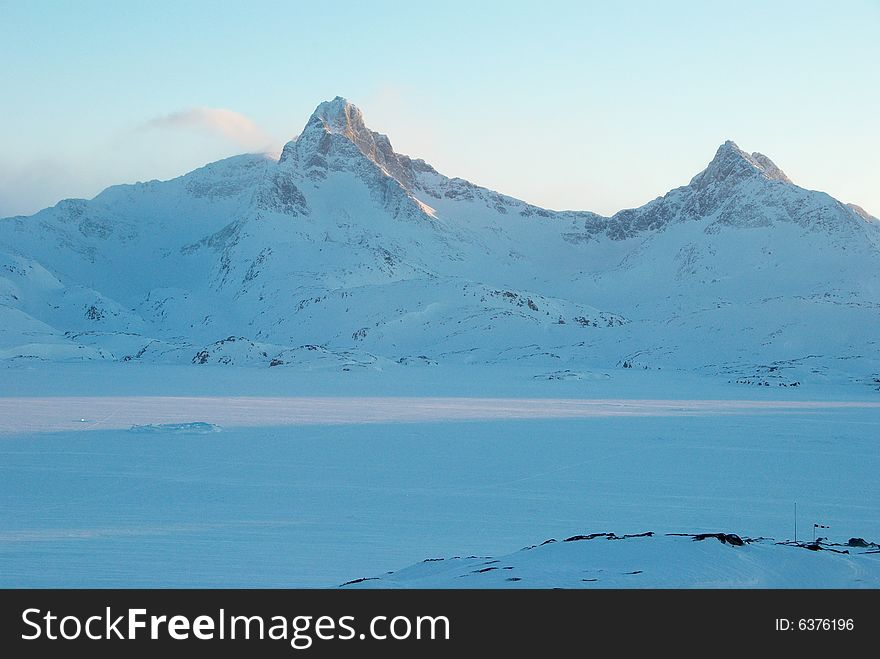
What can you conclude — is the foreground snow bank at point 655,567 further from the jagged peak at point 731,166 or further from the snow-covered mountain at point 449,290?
the jagged peak at point 731,166

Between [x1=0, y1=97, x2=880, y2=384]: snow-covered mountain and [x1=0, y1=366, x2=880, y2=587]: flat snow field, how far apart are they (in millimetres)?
39802

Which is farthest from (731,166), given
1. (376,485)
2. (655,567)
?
(655,567)

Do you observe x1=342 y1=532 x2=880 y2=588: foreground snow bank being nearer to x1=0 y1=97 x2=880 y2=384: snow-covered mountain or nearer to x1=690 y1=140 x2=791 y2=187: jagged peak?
x1=0 y1=97 x2=880 y2=384: snow-covered mountain

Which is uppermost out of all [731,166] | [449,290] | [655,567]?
[731,166]

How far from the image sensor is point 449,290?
11806 centimetres

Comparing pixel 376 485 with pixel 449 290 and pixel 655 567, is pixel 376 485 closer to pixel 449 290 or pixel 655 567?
pixel 655 567

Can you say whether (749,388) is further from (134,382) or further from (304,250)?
(304,250)

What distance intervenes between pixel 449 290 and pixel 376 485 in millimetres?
100738

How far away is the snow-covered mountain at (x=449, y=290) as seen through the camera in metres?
87.4

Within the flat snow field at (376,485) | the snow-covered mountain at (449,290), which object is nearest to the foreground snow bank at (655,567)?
the flat snow field at (376,485)

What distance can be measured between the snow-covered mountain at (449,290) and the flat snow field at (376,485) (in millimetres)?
39802
